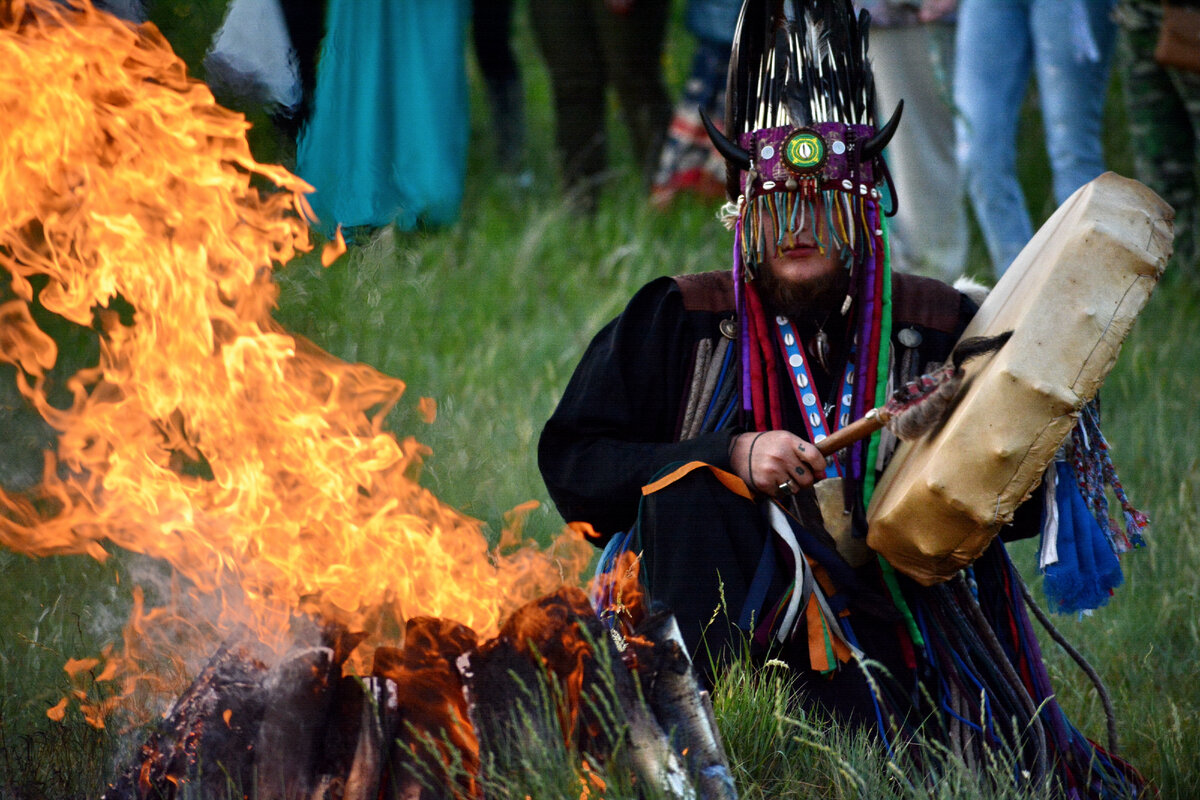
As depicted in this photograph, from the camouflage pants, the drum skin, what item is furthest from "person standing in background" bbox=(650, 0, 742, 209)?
the drum skin

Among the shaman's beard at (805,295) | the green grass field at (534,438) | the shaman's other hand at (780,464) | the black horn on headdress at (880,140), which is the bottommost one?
the green grass field at (534,438)

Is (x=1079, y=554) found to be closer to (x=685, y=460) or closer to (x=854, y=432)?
(x=854, y=432)

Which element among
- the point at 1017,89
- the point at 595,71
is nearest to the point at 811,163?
the point at 1017,89

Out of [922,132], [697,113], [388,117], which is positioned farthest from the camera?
[697,113]

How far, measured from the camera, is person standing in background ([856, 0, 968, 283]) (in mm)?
5902

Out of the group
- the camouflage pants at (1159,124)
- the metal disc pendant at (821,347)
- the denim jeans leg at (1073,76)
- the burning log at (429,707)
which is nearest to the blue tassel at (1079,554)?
the metal disc pendant at (821,347)

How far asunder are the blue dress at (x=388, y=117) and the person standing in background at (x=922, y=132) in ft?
6.45

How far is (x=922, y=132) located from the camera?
20.0 feet

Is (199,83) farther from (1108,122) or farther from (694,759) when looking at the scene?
(1108,122)

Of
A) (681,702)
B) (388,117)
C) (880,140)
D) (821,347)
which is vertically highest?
(880,140)

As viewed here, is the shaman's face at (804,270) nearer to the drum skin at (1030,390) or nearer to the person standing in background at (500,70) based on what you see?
the drum skin at (1030,390)

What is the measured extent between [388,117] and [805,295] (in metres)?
2.62

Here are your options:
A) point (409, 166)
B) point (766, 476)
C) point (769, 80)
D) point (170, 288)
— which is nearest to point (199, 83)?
point (170, 288)

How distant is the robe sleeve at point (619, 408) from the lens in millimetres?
A: 2826
